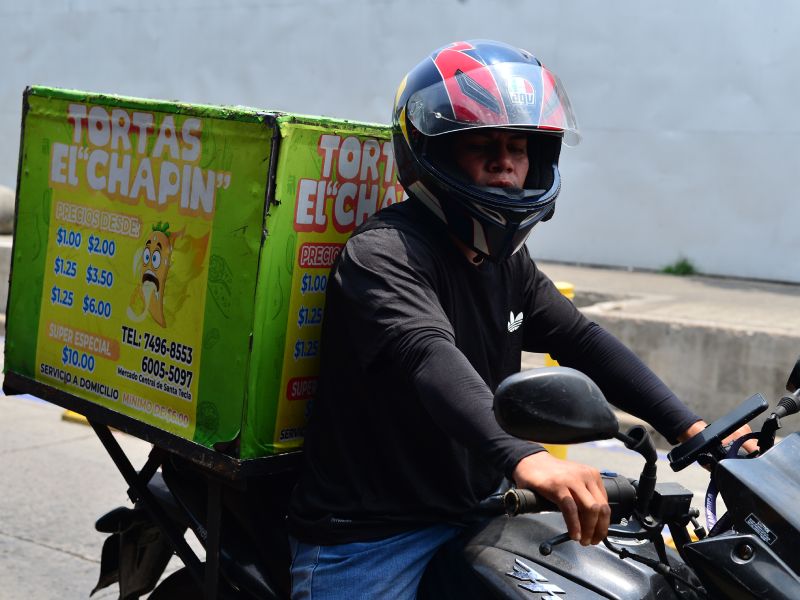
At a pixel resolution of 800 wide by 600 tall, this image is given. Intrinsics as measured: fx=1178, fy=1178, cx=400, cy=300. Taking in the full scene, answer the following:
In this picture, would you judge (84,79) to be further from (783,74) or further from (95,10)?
(783,74)

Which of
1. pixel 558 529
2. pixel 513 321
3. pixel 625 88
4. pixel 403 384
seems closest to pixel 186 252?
pixel 403 384

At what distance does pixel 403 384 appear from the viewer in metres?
2.44

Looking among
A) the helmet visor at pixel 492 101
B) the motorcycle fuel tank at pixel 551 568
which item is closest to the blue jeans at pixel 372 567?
the motorcycle fuel tank at pixel 551 568

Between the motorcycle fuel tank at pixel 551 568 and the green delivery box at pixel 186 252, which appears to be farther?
the green delivery box at pixel 186 252

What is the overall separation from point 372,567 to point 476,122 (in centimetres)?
96

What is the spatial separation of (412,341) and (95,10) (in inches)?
604

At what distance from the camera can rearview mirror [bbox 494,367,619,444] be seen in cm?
190

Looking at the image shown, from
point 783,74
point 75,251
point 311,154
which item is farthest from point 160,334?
point 783,74

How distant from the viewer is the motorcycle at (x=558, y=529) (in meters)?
1.91

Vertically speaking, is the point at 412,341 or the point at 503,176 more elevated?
the point at 503,176

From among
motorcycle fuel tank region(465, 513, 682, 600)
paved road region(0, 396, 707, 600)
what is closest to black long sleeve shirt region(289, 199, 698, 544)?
motorcycle fuel tank region(465, 513, 682, 600)

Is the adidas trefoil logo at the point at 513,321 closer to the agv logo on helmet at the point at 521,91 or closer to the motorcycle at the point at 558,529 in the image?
the motorcycle at the point at 558,529

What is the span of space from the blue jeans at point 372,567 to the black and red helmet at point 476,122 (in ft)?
2.11

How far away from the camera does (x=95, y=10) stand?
1644 cm
